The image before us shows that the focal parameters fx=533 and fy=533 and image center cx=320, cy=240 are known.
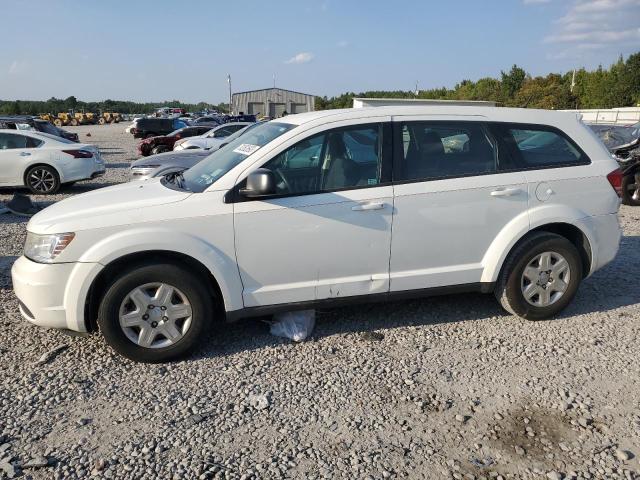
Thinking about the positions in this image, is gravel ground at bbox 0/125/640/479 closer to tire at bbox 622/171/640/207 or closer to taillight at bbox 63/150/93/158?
tire at bbox 622/171/640/207

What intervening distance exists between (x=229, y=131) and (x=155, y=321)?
17.0 metres

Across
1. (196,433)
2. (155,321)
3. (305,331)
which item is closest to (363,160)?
(305,331)

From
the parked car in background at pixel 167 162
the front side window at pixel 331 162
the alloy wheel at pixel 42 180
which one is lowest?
the alloy wheel at pixel 42 180

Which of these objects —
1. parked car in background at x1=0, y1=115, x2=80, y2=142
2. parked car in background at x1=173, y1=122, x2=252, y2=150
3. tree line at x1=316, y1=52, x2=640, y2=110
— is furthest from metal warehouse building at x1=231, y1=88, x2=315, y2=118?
parked car in background at x1=173, y1=122, x2=252, y2=150

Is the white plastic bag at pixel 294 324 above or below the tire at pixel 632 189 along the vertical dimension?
below

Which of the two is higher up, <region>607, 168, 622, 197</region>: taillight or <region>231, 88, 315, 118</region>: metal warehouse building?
<region>231, 88, 315, 118</region>: metal warehouse building

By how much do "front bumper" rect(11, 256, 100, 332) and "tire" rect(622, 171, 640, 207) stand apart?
1023cm

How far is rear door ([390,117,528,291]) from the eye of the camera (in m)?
4.18

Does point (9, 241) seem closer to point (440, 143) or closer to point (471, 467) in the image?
point (440, 143)

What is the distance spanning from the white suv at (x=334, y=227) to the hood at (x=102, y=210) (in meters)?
0.02

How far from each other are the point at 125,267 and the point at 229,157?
1221 mm

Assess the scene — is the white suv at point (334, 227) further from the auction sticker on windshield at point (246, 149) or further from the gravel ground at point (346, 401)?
the gravel ground at point (346, 401)

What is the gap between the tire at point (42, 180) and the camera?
1186cm

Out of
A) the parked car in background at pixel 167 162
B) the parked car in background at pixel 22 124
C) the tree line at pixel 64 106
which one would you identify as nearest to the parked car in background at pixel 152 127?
the parked car in background at pixel 22 124
